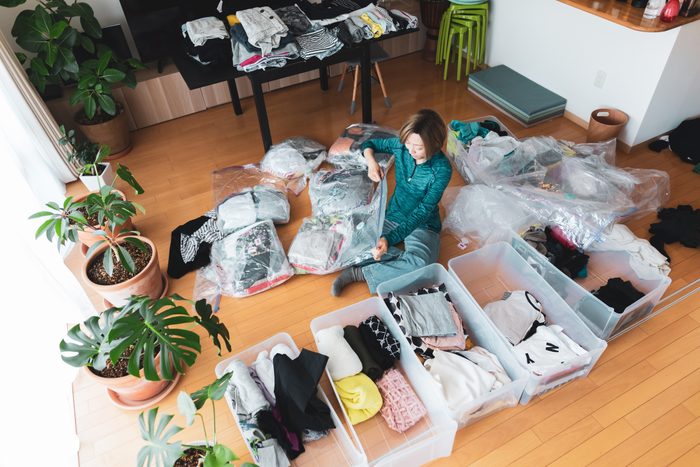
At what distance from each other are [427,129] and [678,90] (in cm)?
182

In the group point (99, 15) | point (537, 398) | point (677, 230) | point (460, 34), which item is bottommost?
point (537, 398)

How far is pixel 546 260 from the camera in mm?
2201

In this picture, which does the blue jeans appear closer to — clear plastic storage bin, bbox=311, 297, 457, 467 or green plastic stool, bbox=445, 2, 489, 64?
clear plastic storage bin, bbox=311, 297, 457, 467

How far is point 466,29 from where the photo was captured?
3.48 meters

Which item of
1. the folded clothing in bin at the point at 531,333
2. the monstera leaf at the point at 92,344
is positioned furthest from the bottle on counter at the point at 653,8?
the monstera leaf at the point at 92,344

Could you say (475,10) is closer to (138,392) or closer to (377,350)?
(377,350)

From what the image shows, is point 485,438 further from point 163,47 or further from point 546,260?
point 163,47

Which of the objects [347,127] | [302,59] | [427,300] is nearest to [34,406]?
[427,300]

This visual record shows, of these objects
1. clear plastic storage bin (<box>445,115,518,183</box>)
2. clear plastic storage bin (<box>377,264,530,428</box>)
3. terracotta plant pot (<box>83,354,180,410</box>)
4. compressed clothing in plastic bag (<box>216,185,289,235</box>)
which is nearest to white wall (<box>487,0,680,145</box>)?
clear plastic storage bin (<box>445,115,518,183</box>)

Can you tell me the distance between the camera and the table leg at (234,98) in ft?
11.2

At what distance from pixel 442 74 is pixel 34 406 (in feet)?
11.3

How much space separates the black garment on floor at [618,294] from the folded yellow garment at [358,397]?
1.09 meters

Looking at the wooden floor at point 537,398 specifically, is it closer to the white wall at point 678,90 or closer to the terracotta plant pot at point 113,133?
the terracotta plant pot at point 113,133

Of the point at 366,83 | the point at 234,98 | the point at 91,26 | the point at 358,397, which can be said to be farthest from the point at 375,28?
the point at 358,397
